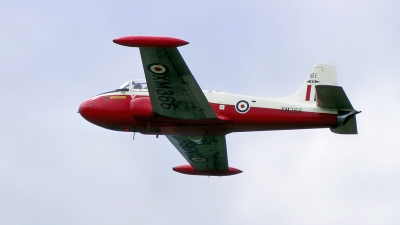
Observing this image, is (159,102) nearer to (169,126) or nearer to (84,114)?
(169,126)

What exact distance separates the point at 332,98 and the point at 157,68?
6515mm

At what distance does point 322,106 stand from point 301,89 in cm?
151

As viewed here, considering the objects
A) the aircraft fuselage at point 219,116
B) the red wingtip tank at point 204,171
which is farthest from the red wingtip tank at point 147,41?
the red wingtip tank at point 204,171

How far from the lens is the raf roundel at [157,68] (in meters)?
31.7

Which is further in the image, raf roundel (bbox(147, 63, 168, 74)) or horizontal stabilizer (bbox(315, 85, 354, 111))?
horizontal stabilizer (bbox(315, 85, 354, 111))

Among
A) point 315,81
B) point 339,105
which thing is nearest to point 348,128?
point 339,105

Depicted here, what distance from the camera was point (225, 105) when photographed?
3391 centimetres

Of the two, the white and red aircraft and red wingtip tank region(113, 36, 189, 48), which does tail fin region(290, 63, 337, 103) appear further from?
red wingtip tank region(113, 36, 189, 48)

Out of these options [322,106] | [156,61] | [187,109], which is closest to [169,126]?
[187,109]

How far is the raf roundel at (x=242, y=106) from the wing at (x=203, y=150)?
9.18 ft

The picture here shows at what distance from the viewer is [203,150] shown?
3831 cm

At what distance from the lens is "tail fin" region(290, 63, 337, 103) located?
112 feet

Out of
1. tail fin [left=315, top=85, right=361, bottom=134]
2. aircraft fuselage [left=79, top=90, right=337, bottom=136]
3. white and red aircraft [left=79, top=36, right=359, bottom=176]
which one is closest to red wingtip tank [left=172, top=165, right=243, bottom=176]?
white and red aircraft [left=79, top=36, right=359, bottom=176]

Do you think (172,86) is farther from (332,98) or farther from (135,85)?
(332,98)
